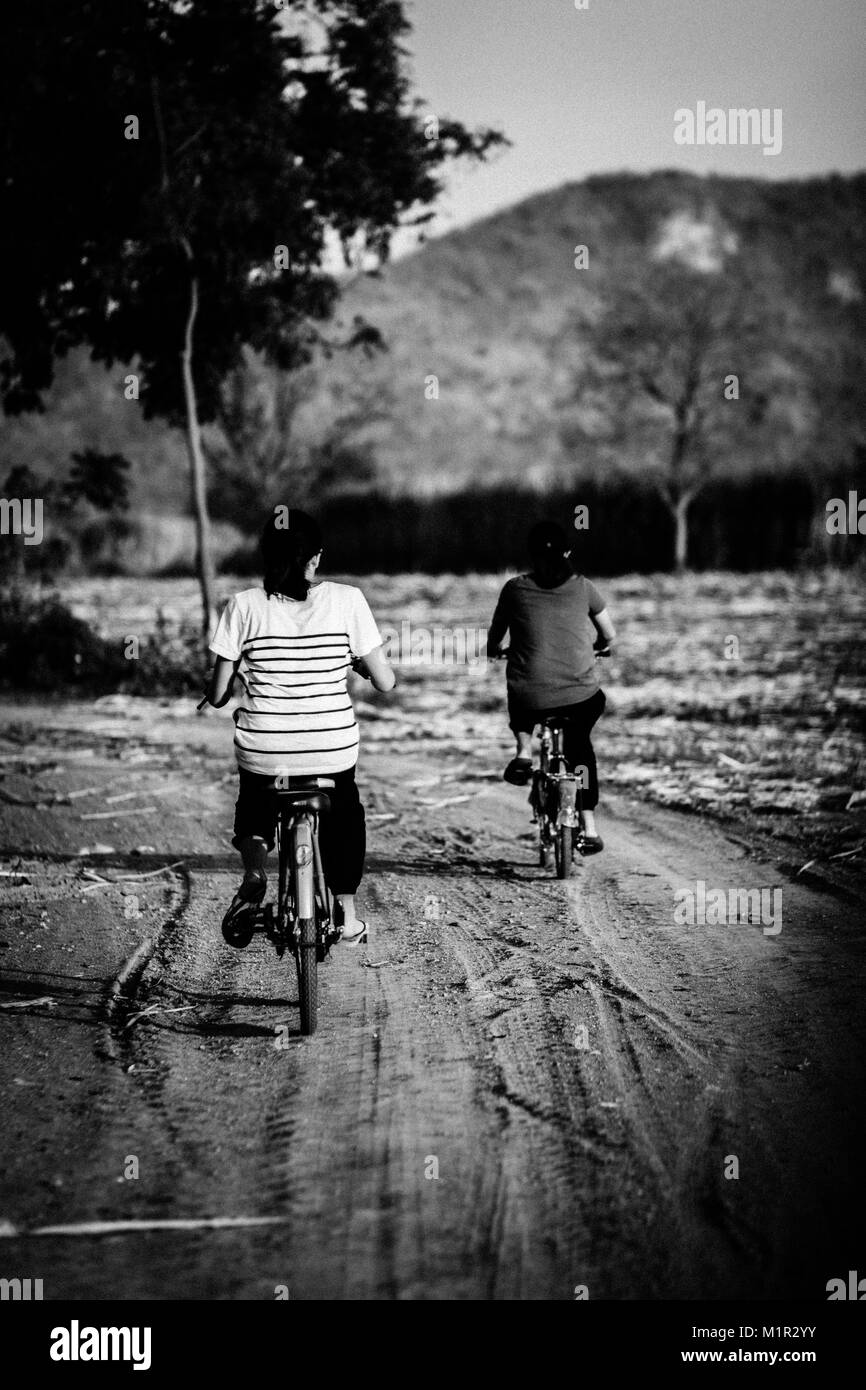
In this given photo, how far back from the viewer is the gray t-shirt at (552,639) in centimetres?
755

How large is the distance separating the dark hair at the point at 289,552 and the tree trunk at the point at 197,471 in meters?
10.3

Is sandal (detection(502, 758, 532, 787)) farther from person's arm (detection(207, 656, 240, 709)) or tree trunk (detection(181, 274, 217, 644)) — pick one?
tree trunk (detection(181, 274, 217, 644))

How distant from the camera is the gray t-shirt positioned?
755cm

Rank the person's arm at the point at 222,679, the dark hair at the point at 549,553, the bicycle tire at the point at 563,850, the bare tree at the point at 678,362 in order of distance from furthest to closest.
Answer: the bare tree at the point at 678,362 → the bicycle tire at the point at 563,850 → the dark hair at the point at 549,553 → the person's arm at the point at 222,679

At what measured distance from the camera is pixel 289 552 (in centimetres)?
498

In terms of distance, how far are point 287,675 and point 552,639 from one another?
2.84 metres

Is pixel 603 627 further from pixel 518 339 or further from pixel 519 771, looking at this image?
pixel 518 339

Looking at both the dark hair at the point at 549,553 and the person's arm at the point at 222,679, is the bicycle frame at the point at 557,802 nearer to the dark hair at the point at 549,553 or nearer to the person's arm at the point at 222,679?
the dark hair at the point at 549,553

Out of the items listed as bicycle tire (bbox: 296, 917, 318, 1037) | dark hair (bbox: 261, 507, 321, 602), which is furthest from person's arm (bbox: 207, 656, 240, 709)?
bicycle tire (bbox: 296, 917, 318, 1037)

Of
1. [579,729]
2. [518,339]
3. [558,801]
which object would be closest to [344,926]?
[558,801]

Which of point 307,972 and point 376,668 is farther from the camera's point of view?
point 376,668

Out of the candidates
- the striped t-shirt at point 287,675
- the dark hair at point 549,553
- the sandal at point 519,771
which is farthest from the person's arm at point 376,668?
the sandal at point 519,771

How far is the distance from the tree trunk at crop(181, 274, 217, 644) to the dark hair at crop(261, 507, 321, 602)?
10.3 metres

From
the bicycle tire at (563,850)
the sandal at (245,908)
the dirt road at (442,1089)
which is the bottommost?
the dirt road at (442,1089)
